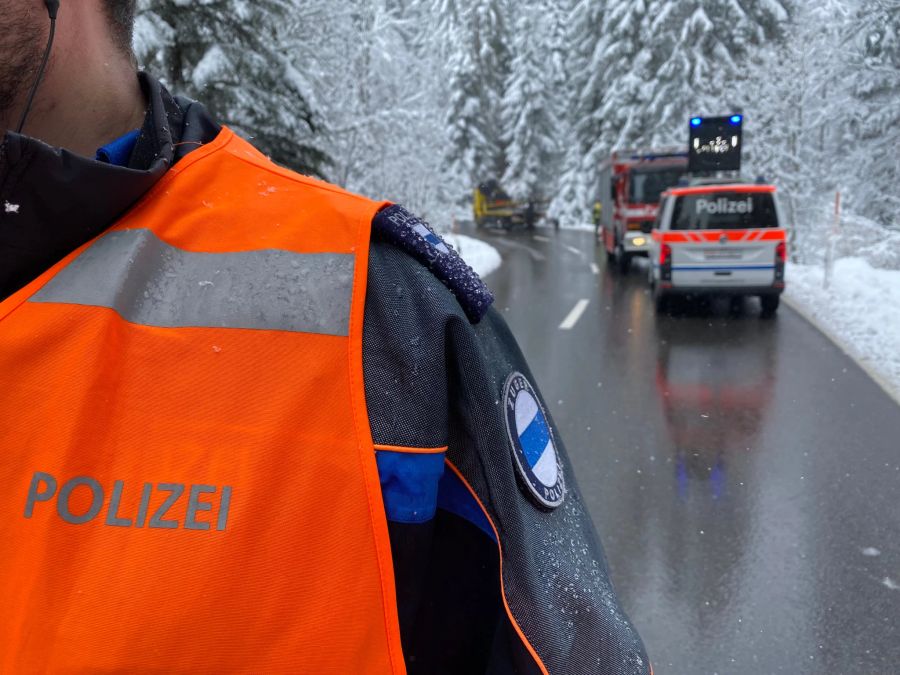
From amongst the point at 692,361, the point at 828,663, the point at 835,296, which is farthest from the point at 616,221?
the point at 828,663

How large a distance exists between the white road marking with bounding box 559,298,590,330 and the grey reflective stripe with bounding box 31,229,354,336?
1116cm

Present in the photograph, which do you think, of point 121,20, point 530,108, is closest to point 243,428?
point 121,20

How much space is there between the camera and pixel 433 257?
1.11m

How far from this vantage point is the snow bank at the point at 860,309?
9.39 metres

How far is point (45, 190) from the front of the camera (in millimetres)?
1025

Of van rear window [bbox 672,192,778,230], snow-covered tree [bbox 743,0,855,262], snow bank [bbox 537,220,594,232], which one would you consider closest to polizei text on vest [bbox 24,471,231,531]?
van rear window [bbox 672,192,778,230]

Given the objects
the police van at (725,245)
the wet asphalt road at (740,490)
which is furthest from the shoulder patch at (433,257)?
Answer: the police van at (725,245)

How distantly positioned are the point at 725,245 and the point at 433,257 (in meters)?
12.2

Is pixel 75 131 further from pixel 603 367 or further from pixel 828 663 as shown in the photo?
pixel 603 367

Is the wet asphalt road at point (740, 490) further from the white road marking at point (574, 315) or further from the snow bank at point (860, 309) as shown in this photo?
the white road marking at point (574, 315)

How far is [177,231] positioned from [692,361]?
8998mm

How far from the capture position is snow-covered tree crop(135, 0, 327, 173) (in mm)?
10453

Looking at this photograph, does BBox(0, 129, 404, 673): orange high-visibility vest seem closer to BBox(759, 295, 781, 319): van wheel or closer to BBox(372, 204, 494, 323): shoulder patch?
BBox(372, 204, 494, 323): shoulder patch

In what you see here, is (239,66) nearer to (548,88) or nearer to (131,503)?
(131,503)
